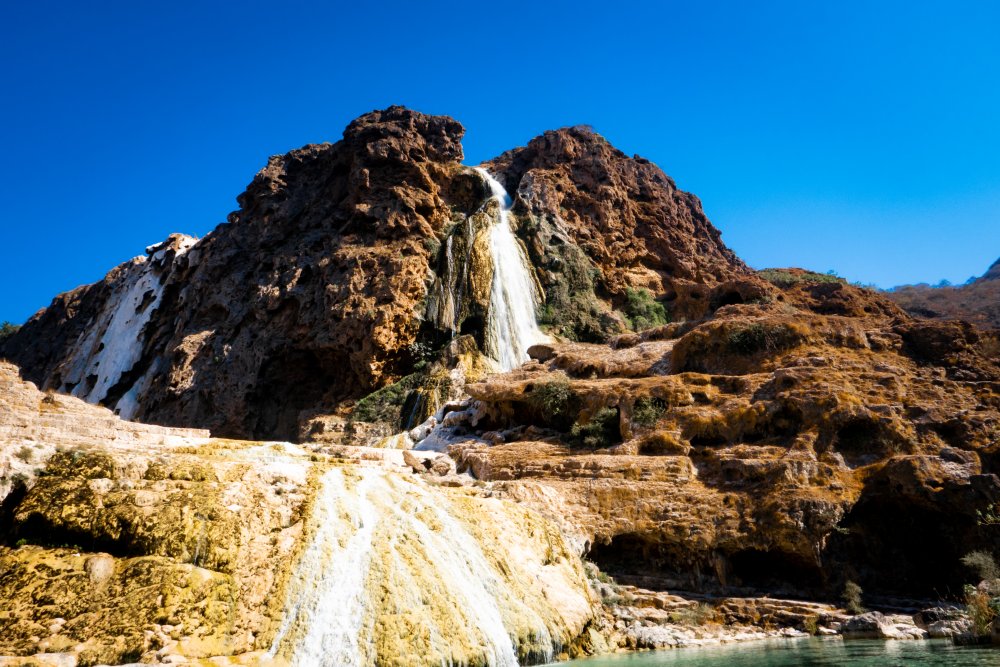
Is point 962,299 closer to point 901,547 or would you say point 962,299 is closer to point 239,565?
point 901,547

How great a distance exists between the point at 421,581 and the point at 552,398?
427 inches

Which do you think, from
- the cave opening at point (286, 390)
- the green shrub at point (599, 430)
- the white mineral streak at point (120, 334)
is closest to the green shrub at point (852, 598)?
the green shrub at point (599, 430)

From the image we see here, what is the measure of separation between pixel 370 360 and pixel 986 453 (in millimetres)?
24860

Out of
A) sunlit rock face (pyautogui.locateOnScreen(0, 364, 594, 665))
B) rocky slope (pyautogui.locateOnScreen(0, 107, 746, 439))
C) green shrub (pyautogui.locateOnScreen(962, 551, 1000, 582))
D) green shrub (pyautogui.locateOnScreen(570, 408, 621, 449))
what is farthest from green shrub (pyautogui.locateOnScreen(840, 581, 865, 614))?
rocky slope (pyautogui.locateOnScreen(0, 107, 746, 439))

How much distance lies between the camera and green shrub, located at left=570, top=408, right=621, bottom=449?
18.1 m

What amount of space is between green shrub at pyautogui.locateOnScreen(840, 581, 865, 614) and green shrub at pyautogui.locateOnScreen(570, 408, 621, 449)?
6.41 metres

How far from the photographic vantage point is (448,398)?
2833cm

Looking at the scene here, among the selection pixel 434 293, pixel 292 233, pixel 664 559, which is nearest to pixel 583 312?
pixel 434 293

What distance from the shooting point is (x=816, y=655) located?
10.1m

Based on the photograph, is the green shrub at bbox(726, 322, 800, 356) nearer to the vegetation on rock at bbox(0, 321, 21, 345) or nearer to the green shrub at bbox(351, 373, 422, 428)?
the green shrub at bbox(351, 373, 422, 428)

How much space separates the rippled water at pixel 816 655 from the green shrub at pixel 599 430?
22.7 feet

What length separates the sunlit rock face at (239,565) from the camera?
7.70 meters

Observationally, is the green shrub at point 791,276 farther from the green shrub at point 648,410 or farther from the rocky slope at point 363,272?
the green shrub at point 648,410

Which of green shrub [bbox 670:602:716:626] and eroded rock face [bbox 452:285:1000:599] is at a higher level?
eroded rock face [bbox 452:285:1000:599]
